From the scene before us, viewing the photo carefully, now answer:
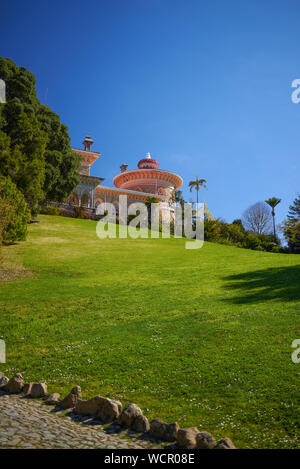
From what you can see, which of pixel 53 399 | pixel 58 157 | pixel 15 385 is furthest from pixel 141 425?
pixel 58 157

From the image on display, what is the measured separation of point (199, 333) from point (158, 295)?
4.40 metres

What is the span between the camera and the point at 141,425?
4.87m

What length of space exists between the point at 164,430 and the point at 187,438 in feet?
1.28

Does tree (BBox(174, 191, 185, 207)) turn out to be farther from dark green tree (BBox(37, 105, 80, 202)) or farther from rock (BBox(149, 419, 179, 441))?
rock (BBox(149, 419, 179, 441))

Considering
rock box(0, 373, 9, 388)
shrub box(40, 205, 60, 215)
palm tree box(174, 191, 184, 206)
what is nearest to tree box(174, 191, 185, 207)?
palm tree box(174, 191, 184, 206)

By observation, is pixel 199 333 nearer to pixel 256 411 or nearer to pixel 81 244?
pixel 256 411

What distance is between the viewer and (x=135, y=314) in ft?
36.0

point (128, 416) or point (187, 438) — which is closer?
point (187, 438)

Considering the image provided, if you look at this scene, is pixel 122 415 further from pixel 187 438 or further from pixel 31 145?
pixel 31 145

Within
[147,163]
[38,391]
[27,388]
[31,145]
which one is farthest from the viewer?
[147,163]

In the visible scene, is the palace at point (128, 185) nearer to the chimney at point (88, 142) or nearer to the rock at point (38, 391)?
the chimney at point (88, 142)

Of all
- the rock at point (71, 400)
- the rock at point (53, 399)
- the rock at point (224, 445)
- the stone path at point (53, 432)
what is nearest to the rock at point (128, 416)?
the stone path at point (53, 432)

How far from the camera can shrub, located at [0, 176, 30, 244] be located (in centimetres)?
2030

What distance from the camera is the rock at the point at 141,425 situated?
485 centimetres
